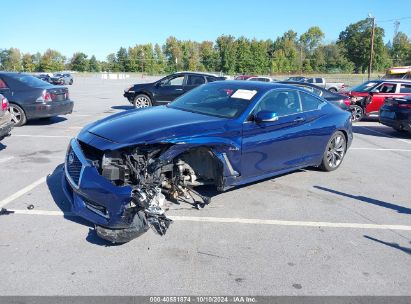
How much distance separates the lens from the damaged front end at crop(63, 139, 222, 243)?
12.3ft

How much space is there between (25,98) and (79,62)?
11062 centimetres

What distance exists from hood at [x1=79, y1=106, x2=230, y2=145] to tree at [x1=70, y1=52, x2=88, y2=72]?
116371 mm

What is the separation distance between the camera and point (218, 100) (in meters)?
5.53

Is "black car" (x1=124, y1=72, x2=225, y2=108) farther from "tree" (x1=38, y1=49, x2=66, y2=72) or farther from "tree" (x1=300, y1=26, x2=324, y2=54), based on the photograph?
"tree" (x1=300, y1=26, x2=324, y2=54)

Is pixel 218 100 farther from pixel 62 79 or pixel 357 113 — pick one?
pixel 62 79

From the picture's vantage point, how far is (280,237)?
165 inches

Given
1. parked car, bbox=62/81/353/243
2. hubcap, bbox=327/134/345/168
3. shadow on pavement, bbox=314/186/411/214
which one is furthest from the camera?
hubcap, bbox=327/134/345/168

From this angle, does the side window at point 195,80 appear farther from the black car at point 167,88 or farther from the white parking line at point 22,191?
the white parking line at point 22,191

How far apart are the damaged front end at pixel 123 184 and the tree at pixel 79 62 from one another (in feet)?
383

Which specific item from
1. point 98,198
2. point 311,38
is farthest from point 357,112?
point 311,38

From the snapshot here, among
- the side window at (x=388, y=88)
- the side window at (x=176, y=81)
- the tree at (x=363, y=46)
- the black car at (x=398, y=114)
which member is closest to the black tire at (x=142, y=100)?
the side window at (x=176, y=81)

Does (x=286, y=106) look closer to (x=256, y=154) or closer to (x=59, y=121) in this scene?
(x=256, y=154)

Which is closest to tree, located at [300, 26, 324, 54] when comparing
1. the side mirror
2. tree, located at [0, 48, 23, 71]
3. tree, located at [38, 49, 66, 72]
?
tree, located at [38, 49, 66, 72]

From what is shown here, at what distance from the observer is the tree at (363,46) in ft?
333
